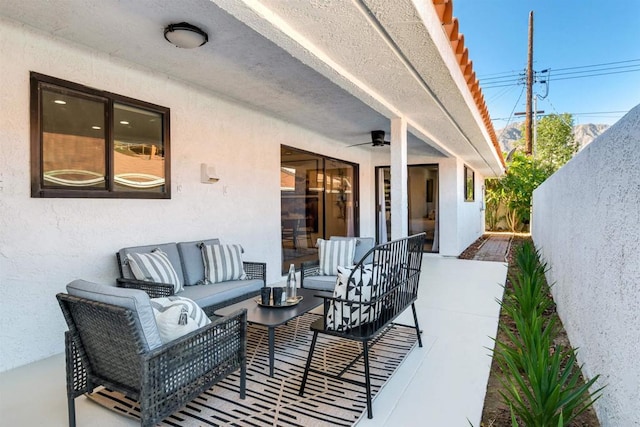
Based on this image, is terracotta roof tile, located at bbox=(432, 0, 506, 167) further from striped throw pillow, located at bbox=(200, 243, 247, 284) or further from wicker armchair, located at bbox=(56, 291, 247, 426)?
striped throw pillow, located at bbox=(200, 243, 247, 284)

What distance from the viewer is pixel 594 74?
23250 mm

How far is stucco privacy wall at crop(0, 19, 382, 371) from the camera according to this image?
10.0 ft

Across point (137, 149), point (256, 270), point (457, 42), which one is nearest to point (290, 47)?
point (457, 42)

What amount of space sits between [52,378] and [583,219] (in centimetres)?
438

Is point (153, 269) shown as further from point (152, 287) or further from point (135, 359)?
point (135, 359)

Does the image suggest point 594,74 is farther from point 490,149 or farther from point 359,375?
point 359,375

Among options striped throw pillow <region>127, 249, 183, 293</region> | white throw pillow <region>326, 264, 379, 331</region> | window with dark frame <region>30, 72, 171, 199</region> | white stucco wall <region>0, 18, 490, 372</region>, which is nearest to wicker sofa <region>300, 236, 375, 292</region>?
white stucco wall <region>0, 18, 490, 372</region>

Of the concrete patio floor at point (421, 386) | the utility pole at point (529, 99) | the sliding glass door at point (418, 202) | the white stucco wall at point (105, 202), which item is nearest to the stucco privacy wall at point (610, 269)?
the concrete patio floor at point (421, 386)

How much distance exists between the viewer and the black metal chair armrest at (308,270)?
4488mm

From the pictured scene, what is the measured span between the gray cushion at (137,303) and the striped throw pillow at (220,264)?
2.14 metres

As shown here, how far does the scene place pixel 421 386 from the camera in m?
2.73

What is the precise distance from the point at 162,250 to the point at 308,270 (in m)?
1.69

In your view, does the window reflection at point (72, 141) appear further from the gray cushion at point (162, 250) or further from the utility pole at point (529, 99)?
the utility pole at point (529, 99)

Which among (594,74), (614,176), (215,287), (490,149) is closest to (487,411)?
(614,176)
